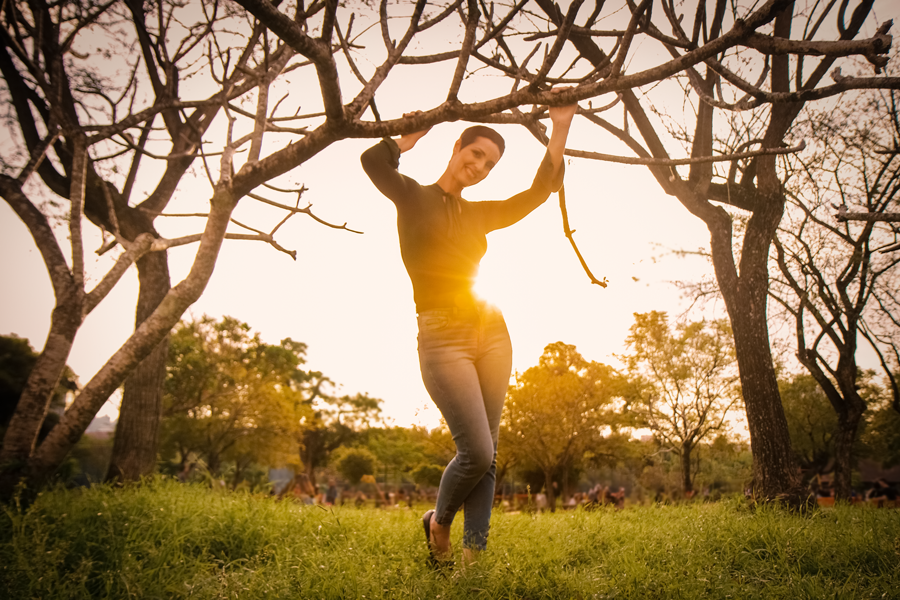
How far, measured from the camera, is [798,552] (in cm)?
255

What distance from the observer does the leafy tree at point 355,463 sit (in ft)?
135

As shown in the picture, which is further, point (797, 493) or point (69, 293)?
point (797, 493)

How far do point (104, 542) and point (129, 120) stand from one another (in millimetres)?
4240

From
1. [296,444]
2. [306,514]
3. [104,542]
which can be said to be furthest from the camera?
[296,444]

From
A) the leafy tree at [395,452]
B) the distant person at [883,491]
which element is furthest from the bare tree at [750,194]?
the leafy tree at [395,452]

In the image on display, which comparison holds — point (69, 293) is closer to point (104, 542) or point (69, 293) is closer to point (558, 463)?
point (104, 542)

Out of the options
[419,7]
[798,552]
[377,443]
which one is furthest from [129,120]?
[377,443]

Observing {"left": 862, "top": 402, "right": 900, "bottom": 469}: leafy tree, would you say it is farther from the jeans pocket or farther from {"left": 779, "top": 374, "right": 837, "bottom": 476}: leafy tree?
the jeans pocket

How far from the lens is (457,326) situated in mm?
2197

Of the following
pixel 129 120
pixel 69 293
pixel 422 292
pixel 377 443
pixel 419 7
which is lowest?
pixel 377 443

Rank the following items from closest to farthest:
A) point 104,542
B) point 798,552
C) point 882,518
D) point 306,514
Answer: point 798,552
point 104,542
point 306,514
point 882,518

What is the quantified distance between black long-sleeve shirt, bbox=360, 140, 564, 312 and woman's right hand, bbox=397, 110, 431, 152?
216 mm

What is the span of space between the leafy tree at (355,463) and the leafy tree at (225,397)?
41.8 feet

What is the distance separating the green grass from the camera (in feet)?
6.66
